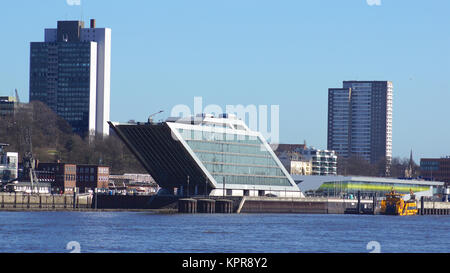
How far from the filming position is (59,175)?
412 feet

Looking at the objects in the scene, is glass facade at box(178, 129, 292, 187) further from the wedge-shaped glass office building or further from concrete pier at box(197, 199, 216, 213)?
concrete pier at box(197, 199, 216, 213)

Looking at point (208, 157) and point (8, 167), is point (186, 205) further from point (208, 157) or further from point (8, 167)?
point (8, 167)

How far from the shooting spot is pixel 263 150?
117 meters

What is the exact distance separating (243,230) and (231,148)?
48483 millimetres

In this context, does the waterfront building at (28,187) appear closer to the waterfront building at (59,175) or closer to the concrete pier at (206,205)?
the waterfront building at (59,175)

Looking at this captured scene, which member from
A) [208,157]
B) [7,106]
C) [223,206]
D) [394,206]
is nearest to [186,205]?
[223,206]

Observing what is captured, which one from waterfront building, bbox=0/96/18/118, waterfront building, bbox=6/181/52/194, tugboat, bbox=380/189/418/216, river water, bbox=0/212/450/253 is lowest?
tugboat, bbox=380/189/418/216

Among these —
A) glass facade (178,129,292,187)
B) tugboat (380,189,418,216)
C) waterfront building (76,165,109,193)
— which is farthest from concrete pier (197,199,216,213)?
tugboat (380,189,418,216)

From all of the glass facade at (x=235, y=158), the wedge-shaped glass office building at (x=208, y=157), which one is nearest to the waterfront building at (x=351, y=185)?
the wedge-shaped glass office building at (x=208, y=157)

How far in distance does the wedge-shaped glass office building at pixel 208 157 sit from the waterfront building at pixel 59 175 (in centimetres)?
2068

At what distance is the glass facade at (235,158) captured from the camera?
106 meters

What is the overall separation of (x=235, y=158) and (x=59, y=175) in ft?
Answer: 90.5

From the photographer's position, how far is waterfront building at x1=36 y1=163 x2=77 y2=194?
12507 centimetres
